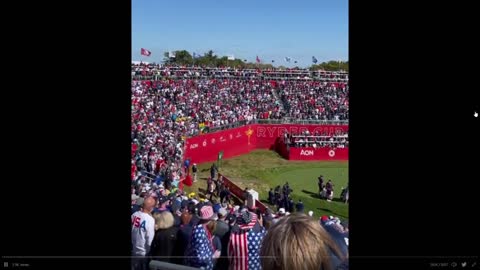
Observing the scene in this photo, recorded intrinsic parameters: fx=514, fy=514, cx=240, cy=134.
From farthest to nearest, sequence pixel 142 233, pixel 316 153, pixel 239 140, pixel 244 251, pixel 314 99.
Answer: pixel 314 99
pixel 239 140
pixel 316 153
pixel 142 233
pixel 244 251

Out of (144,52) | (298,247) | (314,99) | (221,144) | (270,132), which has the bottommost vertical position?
(221,144)

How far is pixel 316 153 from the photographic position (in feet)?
71.3

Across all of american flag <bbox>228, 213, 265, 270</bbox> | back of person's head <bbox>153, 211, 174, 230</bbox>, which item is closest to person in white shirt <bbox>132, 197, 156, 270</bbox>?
back of person's head <bbox>153, 211, 174, 230</bbox>

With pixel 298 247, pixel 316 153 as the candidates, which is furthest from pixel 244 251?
pixel 316 153

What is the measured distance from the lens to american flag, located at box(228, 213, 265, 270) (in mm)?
4121

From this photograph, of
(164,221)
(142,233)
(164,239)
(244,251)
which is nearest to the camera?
(244,251)

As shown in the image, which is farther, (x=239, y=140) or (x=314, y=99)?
(x=314, y=99)

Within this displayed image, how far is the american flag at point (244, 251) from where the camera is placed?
13.5 feet

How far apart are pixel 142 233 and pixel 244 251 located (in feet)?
4.44

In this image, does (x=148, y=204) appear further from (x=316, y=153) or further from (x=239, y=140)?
(x=239, y=140)

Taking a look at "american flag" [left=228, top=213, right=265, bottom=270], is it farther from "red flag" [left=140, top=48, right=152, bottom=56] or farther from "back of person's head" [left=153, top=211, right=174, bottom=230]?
"red flag" [left=140, top=48, right=152, bottom=56]
